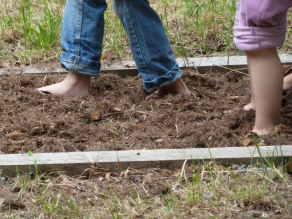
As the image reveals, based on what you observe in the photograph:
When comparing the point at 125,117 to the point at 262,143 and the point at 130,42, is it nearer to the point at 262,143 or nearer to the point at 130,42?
the point at 130,42

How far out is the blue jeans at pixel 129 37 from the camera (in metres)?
2.60

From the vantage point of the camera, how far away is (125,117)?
2523 millimetres

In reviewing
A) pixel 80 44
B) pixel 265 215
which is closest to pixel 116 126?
pixel 80 44

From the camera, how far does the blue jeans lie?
2.60 meters

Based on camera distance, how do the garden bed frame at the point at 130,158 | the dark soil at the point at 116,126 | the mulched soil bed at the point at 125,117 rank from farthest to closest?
the mulched soil bed at the point at 125,117 < the garden bed frame at the point at 130,158 < the dark soil at the point at 116,126

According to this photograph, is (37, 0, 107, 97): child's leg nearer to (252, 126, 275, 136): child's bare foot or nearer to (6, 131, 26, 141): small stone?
(6, 131, 26, 141): small stone

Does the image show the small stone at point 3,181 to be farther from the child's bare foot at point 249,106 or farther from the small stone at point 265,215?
the child's bare foot at point 249,106

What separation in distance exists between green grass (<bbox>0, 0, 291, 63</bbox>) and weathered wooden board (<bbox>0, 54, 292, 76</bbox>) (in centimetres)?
11

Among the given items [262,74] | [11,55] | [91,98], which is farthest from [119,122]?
[11,55]

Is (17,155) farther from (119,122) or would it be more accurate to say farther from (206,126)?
(206,126)

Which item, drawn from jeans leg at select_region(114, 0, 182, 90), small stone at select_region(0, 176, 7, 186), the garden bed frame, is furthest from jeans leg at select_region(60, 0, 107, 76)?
small stone at select_region(0, 176, 7, 186)

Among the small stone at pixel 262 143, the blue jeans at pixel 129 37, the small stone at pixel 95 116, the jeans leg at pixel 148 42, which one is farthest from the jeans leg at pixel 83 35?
the small stone at pixel 262 143

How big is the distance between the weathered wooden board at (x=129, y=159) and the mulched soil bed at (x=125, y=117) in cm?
14

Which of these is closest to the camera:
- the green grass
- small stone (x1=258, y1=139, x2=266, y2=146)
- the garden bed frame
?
the garden bed frame
